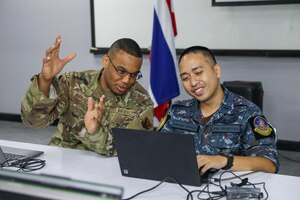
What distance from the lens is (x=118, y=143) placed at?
1.37 m

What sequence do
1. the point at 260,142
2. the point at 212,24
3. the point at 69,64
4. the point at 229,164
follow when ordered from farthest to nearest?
the point at 69,64, the point at 212,24, the point at 260,142, the point at 229,164

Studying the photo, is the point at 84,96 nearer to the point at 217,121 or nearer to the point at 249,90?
the point at 217,121

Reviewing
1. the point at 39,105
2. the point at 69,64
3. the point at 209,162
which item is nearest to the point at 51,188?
the point at 209,162

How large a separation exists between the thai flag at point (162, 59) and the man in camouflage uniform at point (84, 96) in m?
0.86

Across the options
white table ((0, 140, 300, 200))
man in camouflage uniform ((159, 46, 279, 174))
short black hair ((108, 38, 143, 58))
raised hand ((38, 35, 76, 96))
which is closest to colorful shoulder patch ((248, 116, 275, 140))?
man in camouflage uniform ((159, 46, 279, 174))

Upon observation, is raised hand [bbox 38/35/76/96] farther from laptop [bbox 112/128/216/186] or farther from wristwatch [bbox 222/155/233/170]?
wristwatch [bbox 222/155/233/170]

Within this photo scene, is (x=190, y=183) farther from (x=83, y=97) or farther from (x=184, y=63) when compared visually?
(x=83, y=97)

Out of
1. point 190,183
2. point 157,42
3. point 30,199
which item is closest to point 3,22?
point 157,42

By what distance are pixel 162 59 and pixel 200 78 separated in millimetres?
1179

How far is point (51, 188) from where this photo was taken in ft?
1.66

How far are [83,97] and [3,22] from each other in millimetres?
3388

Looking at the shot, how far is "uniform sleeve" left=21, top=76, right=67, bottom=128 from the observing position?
1709mm

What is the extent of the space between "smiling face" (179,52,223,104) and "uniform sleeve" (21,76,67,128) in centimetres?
61

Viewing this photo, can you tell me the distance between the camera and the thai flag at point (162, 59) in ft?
9.23
